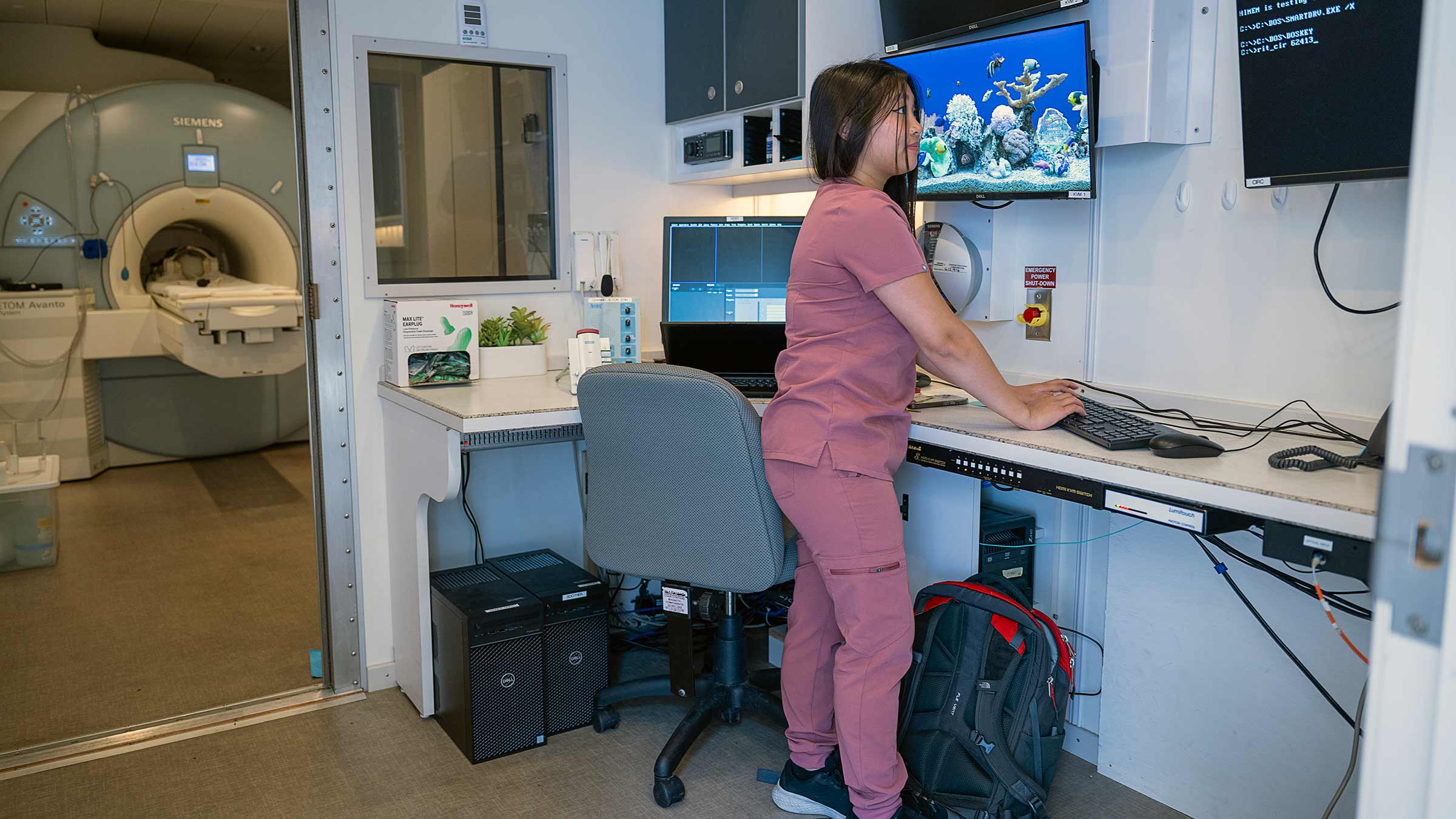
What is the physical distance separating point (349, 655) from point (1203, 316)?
2315 mm

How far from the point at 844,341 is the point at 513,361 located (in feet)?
4.28

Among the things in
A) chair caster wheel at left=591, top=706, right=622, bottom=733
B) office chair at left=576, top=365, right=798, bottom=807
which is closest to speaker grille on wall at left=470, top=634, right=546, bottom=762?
chair caster wheel at left=591, top=706, right=622, bottom=733

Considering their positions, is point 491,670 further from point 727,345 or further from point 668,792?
point 727,345

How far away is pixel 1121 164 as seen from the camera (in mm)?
2344

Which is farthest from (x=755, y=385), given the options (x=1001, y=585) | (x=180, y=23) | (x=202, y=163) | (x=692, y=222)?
(x=180, y=23)

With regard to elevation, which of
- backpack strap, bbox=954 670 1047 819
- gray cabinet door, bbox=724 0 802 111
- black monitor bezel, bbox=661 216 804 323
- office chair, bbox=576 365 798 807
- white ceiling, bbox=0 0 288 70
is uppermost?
white ceiling, bbox=0 0 288 70

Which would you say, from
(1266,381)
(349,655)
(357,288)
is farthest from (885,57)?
(349,655)

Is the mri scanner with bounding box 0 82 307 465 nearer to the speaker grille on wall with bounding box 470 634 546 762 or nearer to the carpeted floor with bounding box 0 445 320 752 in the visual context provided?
the carpeted floor with bounding box 0 445 320 752

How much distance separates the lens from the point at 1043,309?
256 cm

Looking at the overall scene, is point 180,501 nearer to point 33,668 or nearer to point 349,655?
point 33,668

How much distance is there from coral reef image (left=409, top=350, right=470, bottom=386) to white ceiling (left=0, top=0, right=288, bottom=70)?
3265mm

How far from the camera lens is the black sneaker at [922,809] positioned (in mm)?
2111

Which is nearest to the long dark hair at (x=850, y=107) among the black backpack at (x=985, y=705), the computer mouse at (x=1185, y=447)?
the computer mouse at (x=1185, y=447)

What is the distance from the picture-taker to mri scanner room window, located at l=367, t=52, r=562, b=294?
2869 mm
